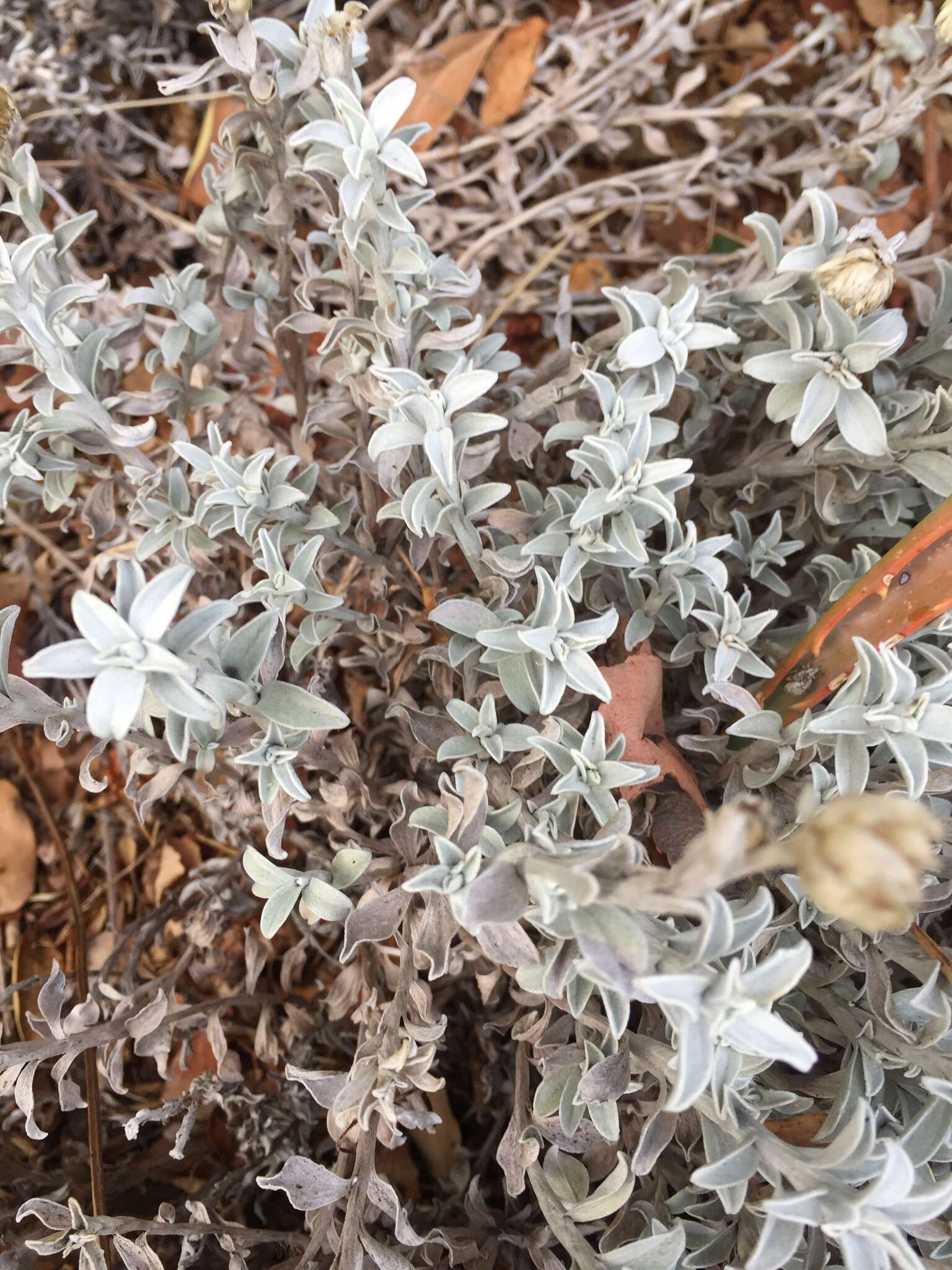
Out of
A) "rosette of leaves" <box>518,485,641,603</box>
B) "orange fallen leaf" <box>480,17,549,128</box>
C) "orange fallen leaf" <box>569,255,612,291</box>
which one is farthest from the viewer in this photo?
"orange fallen leaf" <box>480,17,549,128</box>

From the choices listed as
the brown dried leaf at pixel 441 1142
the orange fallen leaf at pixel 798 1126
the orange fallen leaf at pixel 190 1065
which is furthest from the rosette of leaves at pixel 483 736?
the orange fallen leaf at pixel 190 1065

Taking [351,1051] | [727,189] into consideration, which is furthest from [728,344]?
[351,1051]

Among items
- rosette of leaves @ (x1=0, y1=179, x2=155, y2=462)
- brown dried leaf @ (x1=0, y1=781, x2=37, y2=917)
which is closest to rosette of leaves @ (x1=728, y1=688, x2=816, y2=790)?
rosette of leaves @ (x1=0, y1=179, x2=155, y2=462)

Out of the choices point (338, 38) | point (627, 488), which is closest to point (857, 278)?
point (627, 488)

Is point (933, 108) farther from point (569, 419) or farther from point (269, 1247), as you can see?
point (269, 1247)

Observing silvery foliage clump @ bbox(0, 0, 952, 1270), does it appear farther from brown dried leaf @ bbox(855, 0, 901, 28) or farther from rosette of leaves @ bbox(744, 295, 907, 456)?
brown dried leaf @ bbox(855, 0, 901, 28)

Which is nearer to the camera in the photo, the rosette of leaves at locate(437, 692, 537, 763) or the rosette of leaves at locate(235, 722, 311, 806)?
the rosette of leaves at locate(235, 722, 311, 806)

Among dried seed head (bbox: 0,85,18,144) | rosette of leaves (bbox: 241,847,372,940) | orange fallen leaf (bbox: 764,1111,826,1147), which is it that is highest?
dried seed head (bbox: 0,85,18,144)

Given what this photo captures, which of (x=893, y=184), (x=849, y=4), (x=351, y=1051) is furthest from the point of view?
(x=849, y=4)

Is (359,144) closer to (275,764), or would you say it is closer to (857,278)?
(857,278)
